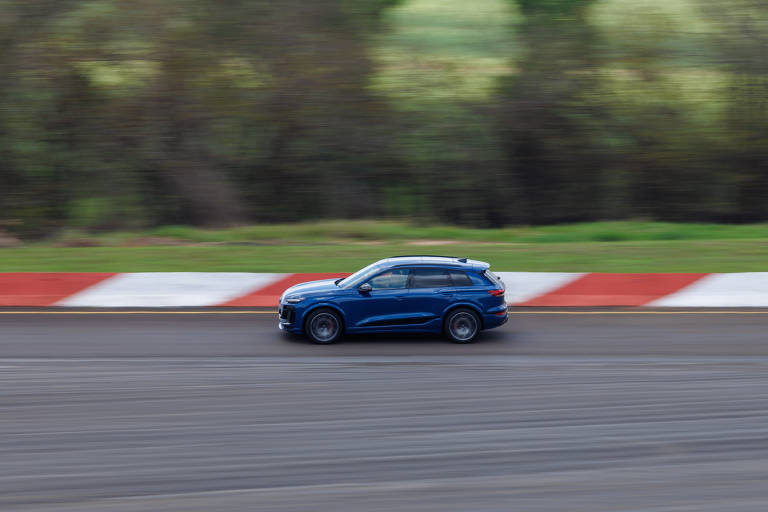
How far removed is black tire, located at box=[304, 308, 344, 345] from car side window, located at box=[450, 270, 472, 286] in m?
1.75

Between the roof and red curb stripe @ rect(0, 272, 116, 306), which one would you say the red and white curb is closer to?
red curb stripe @ rect(0, 272, 116, 306)

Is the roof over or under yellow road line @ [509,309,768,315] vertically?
over

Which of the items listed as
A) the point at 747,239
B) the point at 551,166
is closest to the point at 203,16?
the point at 551,166

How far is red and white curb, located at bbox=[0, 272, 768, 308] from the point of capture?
13984 mm

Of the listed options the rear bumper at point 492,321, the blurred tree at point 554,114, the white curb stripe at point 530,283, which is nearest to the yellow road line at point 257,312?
the white curb stripe at point 530,283

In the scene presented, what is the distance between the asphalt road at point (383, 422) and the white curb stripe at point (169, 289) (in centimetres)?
198

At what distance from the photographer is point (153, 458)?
23.3 ft

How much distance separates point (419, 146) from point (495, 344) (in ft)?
43.0

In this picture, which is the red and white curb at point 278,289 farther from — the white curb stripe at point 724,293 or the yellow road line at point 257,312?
the yellow road line at point 257,312

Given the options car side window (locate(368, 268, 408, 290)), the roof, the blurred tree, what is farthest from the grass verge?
the blurred tree

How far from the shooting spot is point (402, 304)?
11500 mm

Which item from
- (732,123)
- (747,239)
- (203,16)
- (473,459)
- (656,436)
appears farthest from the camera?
(732,123)

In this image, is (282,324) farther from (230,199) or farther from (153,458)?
(230,199)

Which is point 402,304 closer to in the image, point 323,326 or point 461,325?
point 461,325
